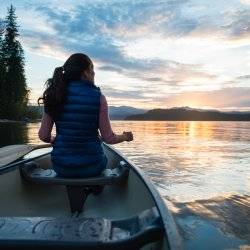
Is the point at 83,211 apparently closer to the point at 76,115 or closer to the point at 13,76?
the point at 76,115

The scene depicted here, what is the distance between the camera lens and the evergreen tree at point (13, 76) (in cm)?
6919

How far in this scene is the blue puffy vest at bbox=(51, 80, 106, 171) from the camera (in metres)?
4.69

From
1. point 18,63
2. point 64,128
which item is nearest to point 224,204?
point 64,128

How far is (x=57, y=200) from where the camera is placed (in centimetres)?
630

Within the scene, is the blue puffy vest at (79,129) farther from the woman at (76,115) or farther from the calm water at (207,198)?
the calm water at (207,198)

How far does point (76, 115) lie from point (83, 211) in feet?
5.23

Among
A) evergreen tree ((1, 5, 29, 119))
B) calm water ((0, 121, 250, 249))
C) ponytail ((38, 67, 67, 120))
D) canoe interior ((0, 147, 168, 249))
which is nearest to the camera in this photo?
ponytail ((38, 67, 67, 120))

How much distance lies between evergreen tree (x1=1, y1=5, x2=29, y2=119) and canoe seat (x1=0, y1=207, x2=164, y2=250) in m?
67.2

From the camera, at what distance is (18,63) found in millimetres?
70562

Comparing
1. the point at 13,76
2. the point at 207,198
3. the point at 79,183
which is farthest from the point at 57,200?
the point at 13,76

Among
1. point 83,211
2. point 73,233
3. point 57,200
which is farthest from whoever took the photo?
point 57,200

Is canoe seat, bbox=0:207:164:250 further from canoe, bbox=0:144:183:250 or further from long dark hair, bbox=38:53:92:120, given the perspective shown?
long dark hair, bbox=38:53:92:120

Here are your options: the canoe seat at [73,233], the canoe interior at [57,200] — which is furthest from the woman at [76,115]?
the canoe seat at [73,233]

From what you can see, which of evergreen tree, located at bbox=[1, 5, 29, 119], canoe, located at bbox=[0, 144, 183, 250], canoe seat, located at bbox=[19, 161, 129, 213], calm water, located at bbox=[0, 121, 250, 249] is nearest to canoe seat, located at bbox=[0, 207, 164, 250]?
canoe, located at bbox=[0, 144, 183, 250]
